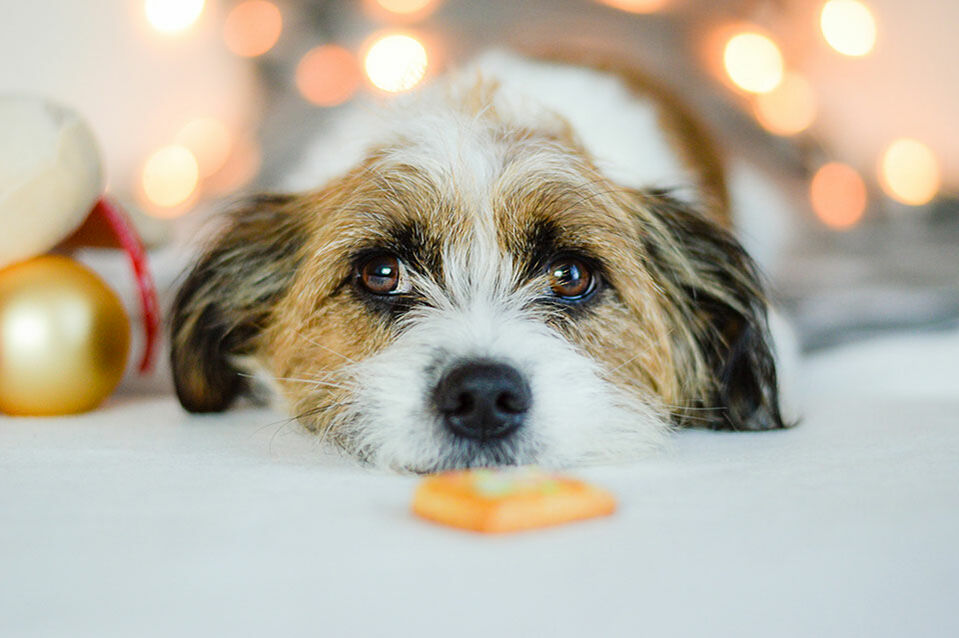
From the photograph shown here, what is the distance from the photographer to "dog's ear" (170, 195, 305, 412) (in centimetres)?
191

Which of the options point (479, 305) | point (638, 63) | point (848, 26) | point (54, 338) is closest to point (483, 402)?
point (479, 305)

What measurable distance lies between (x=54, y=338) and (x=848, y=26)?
3288 mm

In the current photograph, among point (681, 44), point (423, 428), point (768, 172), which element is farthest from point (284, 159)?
point (423, 428)

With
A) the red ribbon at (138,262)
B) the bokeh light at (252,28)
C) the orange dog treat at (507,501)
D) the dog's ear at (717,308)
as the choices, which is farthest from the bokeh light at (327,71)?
the orange dog treat at (507,501)

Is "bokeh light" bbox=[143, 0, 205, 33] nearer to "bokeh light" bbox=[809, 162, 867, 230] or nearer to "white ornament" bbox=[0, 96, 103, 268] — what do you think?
"white ornament" bbox=[0, 96, 103, 268]

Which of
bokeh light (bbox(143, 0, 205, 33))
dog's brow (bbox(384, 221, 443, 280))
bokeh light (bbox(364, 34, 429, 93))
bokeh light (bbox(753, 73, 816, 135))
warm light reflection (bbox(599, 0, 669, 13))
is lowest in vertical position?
dog's brow (bbox(384, 221, 443, 280))

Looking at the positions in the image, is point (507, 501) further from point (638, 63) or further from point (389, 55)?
point (389, 55)

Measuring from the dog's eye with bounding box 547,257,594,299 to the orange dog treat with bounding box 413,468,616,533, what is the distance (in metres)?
0.69

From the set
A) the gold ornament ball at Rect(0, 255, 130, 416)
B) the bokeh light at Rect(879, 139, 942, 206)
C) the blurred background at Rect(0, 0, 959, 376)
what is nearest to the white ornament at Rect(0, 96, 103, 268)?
the gold ornament ball at Rect(0, 255, 130, 416)

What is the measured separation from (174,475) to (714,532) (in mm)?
748

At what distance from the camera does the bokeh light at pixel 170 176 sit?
3.83m

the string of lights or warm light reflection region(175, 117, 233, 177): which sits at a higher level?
the string of lights

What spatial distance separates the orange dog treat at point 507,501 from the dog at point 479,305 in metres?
0.36

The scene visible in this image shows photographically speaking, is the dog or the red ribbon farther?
the red ribbon
